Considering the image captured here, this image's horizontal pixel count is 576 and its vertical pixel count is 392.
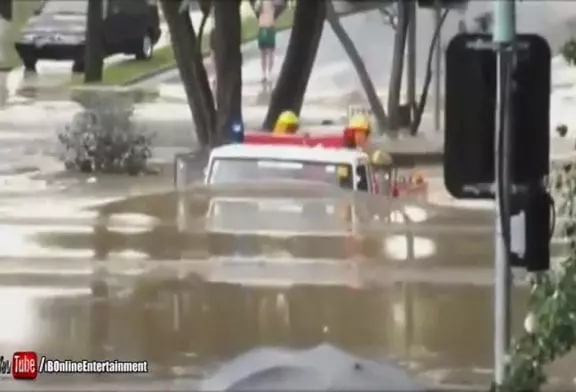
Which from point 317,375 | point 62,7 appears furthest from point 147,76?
point 317,375

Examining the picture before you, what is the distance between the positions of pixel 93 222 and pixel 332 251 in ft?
2.37

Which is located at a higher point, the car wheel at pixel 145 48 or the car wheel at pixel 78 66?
the car wheel at pixel 145 48

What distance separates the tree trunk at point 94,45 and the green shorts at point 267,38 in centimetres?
46

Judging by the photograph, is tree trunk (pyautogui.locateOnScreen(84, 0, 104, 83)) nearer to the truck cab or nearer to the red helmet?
the truck cab

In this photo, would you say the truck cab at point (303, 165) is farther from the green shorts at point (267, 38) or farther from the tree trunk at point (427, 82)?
the green shorts at point (267, 38)

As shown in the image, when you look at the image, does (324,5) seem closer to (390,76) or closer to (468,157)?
(390,76)

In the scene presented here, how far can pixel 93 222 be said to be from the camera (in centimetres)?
372

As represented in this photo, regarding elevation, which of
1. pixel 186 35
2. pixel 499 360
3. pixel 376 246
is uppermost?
pixel 186 35

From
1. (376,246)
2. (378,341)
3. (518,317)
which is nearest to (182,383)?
(378,341)

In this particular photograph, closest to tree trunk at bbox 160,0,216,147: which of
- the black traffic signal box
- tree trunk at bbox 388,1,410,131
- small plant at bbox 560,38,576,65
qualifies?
tree trunk at bbox 388,1,410,131

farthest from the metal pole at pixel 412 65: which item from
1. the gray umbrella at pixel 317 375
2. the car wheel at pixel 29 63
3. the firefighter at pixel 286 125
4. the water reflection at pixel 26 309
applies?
the gray umbrella at pixel 317 375

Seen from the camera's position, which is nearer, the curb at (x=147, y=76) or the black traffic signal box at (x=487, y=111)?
the black traffic signal box at (x=487, y=111)

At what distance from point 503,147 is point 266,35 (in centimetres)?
196

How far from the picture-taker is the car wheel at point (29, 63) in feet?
12.3
